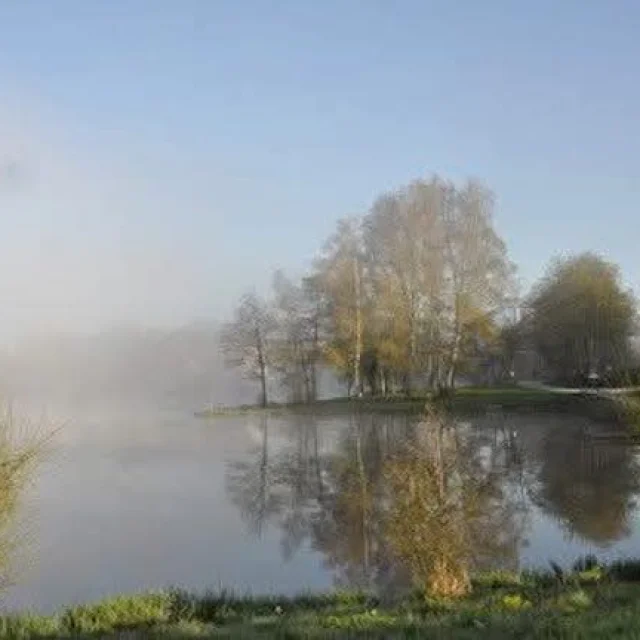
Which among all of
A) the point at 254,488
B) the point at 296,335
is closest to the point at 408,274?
the point at 296,335

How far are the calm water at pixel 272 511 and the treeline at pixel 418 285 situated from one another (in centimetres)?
1818

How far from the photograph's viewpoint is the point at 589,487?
930 inches

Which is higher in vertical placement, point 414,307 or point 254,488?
point 414,307

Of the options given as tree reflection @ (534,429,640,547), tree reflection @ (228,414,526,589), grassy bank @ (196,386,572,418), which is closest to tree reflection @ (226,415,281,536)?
tree reflection @ (228,414,526,589)

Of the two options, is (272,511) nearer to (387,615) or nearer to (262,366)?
(387,615)

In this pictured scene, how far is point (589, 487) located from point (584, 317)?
4426cm

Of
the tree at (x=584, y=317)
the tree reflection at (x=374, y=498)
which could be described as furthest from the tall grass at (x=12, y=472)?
the tree at (x=584, y=317)

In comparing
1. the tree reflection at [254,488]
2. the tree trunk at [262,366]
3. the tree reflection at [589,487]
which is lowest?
the tree reflection at [589,487]

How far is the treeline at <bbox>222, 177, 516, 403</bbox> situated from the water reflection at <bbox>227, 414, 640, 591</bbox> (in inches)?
619

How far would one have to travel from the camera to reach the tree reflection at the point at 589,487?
1838 centimetres

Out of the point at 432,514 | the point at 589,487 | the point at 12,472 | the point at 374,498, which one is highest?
the point at 12,472

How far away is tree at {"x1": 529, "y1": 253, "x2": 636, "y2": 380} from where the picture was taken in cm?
6669

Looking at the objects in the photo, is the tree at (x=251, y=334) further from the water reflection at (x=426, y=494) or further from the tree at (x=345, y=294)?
the water reflection at (x=426, y=494)

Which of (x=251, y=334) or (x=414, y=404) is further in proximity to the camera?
(x=251, y=334)
